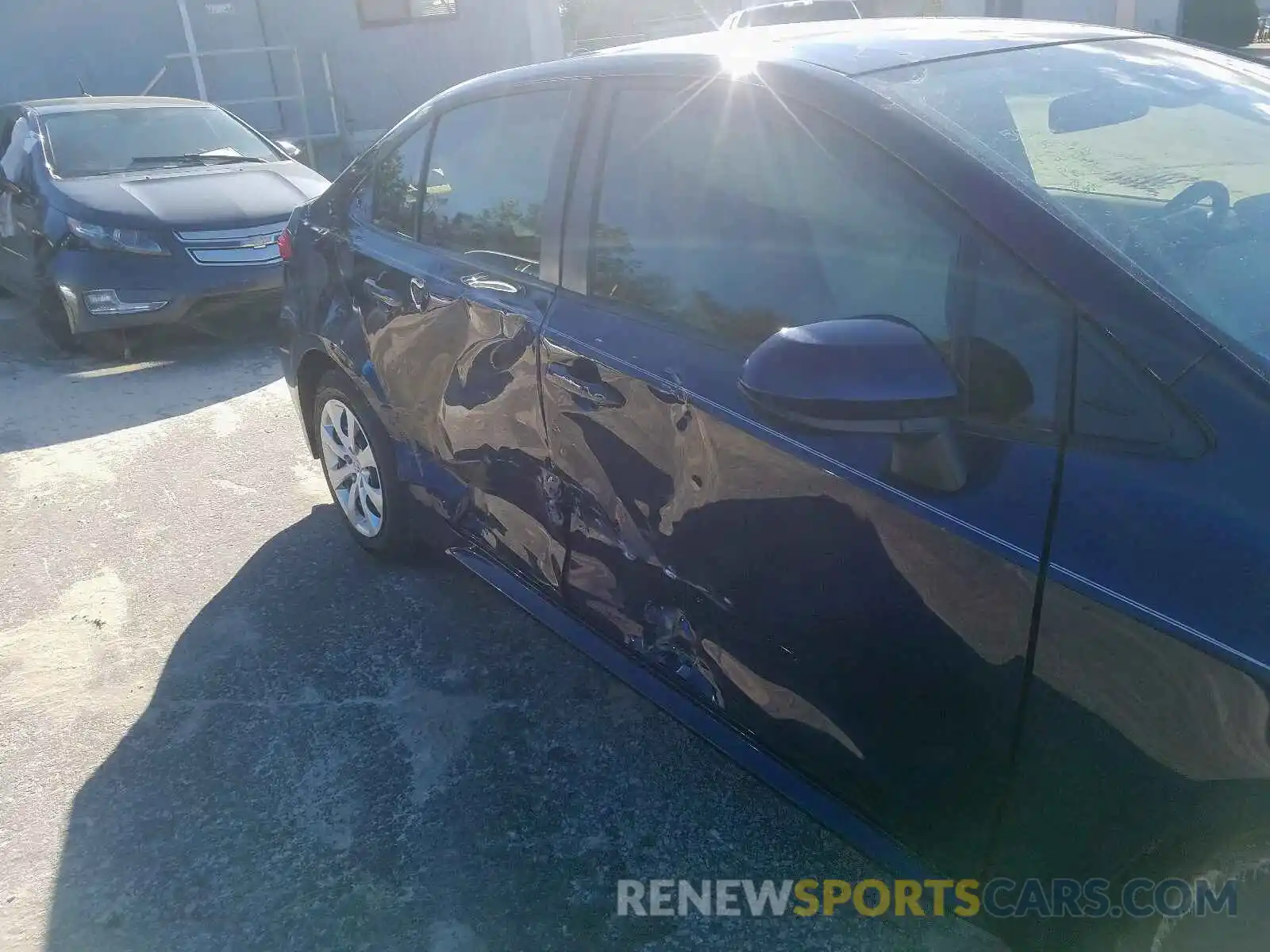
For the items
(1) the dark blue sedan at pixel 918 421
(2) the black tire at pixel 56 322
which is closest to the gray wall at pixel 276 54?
(2) the black tire at pixel 56 322

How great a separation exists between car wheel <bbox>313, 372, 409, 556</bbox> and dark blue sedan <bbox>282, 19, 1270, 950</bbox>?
637 millimetres

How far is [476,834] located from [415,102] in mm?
13914

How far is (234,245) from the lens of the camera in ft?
22.0

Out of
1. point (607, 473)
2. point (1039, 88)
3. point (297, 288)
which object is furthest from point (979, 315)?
point (297, 288)

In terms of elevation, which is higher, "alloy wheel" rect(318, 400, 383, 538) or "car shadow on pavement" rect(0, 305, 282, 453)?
"alloy wheel" rect(318, 400, 383, 538)

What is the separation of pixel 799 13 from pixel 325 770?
49.5 ft

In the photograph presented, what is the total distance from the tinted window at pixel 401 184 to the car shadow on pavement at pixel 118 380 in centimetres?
276

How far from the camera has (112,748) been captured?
3037mm

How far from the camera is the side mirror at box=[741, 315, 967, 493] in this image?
1.68 m

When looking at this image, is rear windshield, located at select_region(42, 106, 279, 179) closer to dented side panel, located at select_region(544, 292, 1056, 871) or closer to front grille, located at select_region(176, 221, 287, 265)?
front grille, located at select_region(176, 221, 287, 265)

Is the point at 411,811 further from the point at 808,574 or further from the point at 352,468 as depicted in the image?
the point at 352,468

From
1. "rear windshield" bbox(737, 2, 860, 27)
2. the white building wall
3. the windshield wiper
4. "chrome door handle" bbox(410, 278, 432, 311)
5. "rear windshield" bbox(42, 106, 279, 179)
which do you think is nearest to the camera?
"chrome door handle" bbox(410, 278, 432, 311)

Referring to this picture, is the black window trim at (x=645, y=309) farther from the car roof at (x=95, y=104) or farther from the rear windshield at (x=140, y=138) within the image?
the car roof at (x=95, y=104)

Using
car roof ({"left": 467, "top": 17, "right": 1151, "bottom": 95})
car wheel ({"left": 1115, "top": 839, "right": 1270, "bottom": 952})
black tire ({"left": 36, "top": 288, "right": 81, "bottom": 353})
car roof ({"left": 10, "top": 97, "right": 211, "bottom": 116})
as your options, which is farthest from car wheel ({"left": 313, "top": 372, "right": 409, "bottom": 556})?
car roof ({"left": 10, "top": 97, "right": 211, "bottom": 116})
